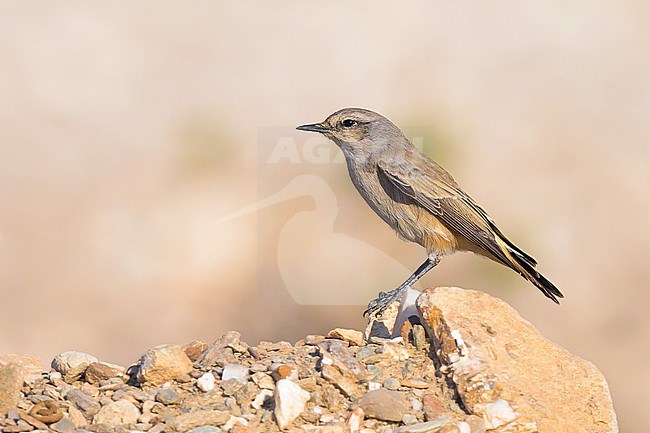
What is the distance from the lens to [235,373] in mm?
6109

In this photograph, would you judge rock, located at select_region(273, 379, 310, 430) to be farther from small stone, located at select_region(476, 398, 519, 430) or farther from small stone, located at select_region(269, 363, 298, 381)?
small stone, located at select_region(476, 398, 519, 430)

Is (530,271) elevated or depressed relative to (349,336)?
elevated

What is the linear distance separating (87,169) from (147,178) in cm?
121

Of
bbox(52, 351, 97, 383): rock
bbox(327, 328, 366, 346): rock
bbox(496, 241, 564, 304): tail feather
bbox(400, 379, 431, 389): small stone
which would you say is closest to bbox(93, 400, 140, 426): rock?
bbox(52, 351, 97, 383): rock

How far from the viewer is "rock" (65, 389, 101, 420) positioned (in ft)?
18.8

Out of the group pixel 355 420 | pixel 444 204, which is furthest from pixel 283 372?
pixel 444 204

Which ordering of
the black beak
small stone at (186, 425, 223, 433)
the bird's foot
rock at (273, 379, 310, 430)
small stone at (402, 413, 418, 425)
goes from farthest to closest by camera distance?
the black beak, the bird's foot, small stone at (402, 413, 418, 425), rock at (273, 379, 310, 430), small stone at (186, 425, 223, 433)

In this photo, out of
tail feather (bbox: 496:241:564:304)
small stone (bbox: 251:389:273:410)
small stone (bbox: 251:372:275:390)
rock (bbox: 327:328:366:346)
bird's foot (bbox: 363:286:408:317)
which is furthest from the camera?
tail feather (bbox: 496:241:564:304)

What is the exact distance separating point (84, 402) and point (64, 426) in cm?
32

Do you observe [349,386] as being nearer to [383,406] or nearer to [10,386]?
[383,406]

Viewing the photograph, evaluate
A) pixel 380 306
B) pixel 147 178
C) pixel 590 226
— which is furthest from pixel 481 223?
pixel 147 178

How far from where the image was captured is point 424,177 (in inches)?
333

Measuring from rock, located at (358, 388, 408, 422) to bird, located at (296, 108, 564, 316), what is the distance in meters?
2.34

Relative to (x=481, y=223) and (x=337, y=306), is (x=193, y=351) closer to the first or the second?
(x=481, y=223)
